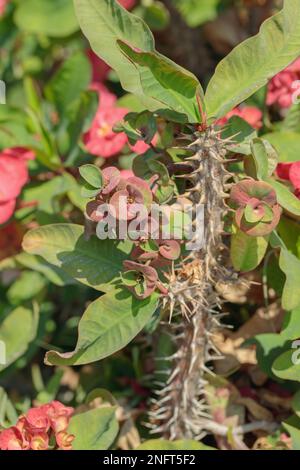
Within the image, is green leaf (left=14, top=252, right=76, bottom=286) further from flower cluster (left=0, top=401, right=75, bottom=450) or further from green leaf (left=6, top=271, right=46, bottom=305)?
flower cluster (left=0, top=401, right=75, bottom=450)

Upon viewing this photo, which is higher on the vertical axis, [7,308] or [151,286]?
[151,286]

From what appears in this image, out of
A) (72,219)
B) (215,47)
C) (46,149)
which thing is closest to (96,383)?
(72,219)

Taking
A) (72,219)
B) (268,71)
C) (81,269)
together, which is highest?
(268,71)

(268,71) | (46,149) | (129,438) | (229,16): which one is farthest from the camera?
(229,16)

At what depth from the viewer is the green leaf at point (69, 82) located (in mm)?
1398

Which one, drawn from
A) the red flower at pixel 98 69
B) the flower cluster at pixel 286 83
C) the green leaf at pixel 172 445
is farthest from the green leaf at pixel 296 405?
the red flower at pixel 98 69

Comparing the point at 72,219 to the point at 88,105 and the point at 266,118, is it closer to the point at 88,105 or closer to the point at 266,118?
the point at 88,105

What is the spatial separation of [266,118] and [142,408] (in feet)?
1.71

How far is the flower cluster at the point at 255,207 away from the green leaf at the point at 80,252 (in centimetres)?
18

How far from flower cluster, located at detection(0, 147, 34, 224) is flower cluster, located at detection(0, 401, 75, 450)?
1.11ft

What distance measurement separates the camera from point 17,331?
1248 millimetres

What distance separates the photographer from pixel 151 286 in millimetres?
905

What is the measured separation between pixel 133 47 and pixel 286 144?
336 mm

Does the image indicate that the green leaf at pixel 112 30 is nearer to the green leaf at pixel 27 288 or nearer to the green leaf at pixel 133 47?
the green leaf at pixel 133 47
